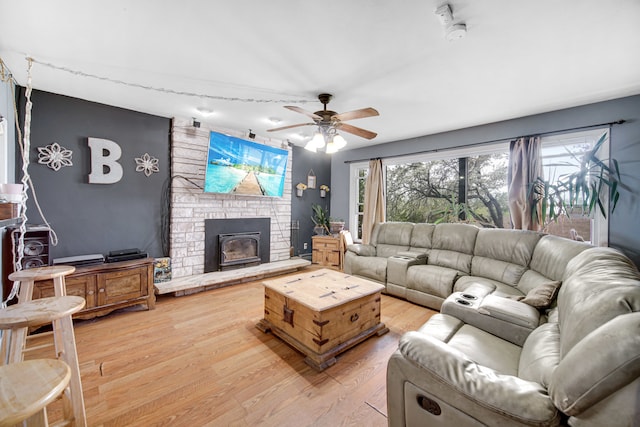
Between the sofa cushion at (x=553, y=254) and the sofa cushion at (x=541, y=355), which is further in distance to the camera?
the sofa cushion at (x=553, y=254)

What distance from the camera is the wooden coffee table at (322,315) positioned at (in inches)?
82.8

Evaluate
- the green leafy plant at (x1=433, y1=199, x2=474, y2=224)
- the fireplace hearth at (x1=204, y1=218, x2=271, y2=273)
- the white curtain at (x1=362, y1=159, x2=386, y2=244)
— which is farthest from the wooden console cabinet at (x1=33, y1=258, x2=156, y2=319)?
the green leafy plant at (x1=433, y1=199, x2=474, y2=224)

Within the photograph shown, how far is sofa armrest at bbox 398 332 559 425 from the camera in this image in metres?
0.87

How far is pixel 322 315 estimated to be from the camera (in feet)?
6.93

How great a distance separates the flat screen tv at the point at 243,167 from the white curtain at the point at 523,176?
3.64 meters

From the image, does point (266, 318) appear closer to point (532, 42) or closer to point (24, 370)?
point (24, 370)

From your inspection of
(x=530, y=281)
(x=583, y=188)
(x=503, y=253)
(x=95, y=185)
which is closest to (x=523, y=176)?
(x=583, y=188)

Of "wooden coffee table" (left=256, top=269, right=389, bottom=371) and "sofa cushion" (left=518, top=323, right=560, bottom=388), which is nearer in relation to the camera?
"sofa cushion" (left=518, top=323, right=560, bottom=388)

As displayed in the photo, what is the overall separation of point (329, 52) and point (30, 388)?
8.08 feet

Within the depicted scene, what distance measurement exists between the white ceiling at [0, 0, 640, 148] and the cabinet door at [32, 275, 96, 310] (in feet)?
6.76

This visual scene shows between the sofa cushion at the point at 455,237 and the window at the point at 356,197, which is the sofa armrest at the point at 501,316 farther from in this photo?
the window at the point at 356,197

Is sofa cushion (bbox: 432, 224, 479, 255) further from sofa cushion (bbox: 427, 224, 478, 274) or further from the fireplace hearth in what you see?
the fireplace hearth

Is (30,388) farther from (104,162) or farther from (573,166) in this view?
(573,166)

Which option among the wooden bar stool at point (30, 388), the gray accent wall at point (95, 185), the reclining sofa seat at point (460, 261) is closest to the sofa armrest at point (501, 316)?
the reclining sofa seat at point (460, 261)
